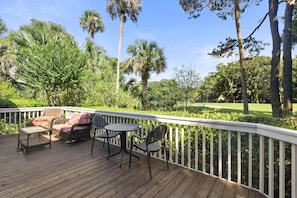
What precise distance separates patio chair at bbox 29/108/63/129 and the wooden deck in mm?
1441

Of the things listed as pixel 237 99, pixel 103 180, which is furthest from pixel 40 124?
pixel 237 99

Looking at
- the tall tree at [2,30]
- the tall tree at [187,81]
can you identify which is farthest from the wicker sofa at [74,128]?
the tall tree at [2,30]

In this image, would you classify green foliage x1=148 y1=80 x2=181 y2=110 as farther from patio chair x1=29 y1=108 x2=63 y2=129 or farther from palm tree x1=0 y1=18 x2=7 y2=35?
palm tree x1=0 y1=18 x2=7 y2=35

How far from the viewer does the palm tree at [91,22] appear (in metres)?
13.9

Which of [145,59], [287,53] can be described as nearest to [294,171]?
[287,53]

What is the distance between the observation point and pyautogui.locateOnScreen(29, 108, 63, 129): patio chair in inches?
185

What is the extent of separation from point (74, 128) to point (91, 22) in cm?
1283

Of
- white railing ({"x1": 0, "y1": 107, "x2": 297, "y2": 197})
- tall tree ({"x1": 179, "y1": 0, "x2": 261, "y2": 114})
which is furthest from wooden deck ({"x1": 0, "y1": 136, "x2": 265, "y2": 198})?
tall tree ({"x1": 179, "y1": 0, "x2": 261, "y2": 114})

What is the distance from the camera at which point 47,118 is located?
4.96m

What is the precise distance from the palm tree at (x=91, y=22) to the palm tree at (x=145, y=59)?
15.3 ft

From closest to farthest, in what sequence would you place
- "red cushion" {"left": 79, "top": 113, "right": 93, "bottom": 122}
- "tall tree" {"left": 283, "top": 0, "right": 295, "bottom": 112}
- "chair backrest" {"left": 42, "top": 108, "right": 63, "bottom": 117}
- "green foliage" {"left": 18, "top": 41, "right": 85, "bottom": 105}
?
1. "red cushion" {"left": 79, "top": 113, "right": 93, "bottom": 122}
2. "tall tree" {"left": 283, "top": 0, "right": 295, "bottom": 112}
3. "chair backrest" {"left": 42, "top": 108, "right": 63, "bottom": 117}
4. "green foliage" {"left": 18, "top": 41, "right": 85, "bottom": 105}

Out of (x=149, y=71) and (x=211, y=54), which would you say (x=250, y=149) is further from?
(x=149, y=71)

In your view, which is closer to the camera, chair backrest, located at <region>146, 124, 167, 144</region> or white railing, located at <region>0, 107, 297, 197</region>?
white railing, located at <region>0, 107, 297, 197</region>

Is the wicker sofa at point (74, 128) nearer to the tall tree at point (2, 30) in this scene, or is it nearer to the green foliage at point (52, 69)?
the green foliage at point (52, 69)
